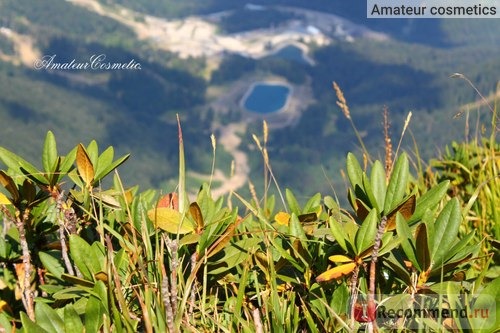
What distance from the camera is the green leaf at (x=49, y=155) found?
81.6 inches

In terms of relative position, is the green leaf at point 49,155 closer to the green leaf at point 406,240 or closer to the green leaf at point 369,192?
the green leaf at point 369,192

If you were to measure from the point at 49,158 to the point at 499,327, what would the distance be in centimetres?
139

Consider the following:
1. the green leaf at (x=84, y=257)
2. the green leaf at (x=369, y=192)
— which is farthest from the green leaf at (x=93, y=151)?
the green leaf at (x=369, y=192)

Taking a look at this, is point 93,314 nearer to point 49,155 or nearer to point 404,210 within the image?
point 49,155

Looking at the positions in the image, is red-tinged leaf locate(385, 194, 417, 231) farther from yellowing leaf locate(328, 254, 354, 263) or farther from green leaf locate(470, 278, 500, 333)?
green leaf locate(470, 278, 500, 333)

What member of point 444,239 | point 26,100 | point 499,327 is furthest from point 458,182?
point 26,100

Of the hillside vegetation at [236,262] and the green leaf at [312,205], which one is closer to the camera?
the hillside vegetation at [236,262]

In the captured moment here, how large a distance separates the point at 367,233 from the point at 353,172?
35 centimetres

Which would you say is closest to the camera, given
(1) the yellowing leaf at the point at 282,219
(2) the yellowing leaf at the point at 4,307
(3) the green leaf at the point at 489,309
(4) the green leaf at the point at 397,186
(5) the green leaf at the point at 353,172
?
(3) the green leaf at the point at 489,309

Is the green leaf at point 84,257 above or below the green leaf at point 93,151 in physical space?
below

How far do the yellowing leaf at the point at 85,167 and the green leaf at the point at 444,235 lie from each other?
1056 millimetres

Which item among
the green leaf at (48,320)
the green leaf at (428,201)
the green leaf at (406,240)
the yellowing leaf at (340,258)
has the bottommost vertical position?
the green leaf at (48,320)

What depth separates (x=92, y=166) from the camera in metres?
2.11

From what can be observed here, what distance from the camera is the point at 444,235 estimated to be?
5.96 ft
